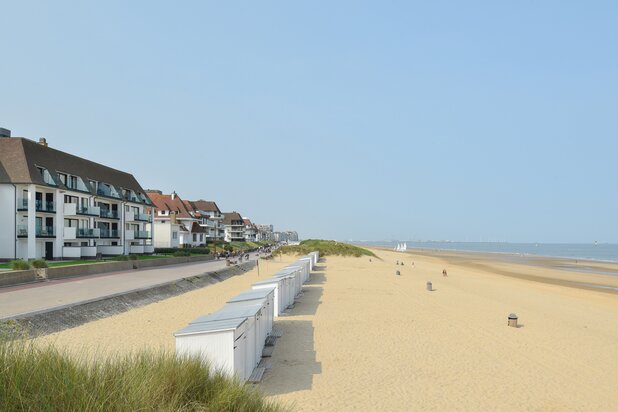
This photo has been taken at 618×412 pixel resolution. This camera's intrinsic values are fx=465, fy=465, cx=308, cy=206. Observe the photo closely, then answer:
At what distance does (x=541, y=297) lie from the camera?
2509cm

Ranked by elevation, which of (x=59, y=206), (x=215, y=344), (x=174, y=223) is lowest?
(x=215, y=344)

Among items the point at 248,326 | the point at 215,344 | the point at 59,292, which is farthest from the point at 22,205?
the point at 215,344

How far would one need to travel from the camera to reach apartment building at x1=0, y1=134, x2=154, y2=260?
33.2 meters

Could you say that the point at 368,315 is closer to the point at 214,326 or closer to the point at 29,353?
the point at 214,326

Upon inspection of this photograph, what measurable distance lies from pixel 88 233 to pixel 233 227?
85.8m

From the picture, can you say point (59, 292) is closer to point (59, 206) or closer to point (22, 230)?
point (22, 230)

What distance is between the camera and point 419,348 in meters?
12.4

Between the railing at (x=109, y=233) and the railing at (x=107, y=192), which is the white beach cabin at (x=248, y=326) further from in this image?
the railing at (x=107, y=192)

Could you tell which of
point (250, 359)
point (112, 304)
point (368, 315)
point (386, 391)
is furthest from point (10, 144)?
point (386, 391)

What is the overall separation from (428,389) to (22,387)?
287 inches

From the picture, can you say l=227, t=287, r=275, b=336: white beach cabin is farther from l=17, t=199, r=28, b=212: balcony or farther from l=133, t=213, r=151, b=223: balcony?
l=133, t=213, r=151, b=223: balcony

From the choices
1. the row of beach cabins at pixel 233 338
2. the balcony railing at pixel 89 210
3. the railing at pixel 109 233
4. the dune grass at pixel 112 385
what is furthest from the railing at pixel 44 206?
the dune grass at pixel 112 385

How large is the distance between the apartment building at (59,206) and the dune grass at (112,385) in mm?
32881

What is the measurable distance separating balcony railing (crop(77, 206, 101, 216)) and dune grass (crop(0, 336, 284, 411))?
38.0m
